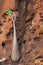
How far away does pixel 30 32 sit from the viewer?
4.71 meters

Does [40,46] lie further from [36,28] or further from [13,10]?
[13,10]

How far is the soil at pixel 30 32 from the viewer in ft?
14.5

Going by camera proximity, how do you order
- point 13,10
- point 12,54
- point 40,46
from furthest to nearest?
point 13,10 < point 12,54 < point 40,46

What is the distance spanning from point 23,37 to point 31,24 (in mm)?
228

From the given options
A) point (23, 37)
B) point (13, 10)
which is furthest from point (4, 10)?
point (23, 37)

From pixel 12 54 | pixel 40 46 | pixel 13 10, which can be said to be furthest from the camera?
pixel 13 10

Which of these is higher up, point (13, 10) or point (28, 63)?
point (13, 10)

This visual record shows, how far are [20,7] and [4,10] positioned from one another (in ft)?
0.82

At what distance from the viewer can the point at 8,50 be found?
491 centimetres

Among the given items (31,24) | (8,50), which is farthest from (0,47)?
(31,24)

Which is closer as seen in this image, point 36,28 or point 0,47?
point 36,28

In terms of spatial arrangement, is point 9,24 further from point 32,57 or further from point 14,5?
point 32,57

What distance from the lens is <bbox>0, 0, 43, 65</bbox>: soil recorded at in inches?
174

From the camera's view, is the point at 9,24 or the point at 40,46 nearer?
the point at 40,46
